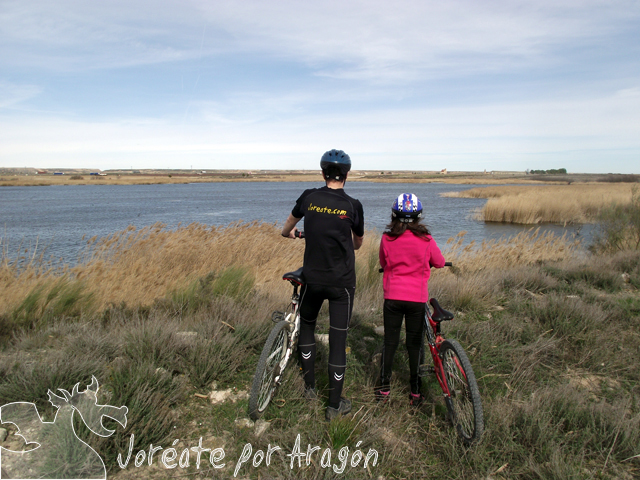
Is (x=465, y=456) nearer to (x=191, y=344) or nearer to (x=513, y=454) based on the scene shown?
(x=513, y=454)

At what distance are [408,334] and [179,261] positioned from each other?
21.4 feet

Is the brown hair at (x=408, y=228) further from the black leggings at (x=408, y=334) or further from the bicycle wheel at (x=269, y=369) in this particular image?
the bicycle wheel at (x=269, y=369)

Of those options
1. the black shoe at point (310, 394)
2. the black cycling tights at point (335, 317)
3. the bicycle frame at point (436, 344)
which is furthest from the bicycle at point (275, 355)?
the bicycle frame at point (436, 344)

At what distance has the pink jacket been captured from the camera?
3523mm

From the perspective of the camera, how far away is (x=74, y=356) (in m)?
3.86

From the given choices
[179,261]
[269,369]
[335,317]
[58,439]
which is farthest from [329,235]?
[179,261]

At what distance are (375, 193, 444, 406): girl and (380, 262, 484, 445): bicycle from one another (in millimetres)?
135

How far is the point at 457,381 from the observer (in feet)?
10.8

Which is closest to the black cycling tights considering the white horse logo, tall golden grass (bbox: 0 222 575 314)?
the white horse logo

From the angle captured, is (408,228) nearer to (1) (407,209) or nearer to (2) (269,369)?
(1) (407,209)

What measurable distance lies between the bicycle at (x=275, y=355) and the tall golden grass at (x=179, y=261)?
3307 millimetres

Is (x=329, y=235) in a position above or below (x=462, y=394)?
above

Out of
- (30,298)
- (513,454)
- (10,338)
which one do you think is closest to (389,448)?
(513,454)

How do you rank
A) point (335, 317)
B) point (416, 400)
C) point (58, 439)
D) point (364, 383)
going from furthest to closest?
point (364, 383) → point (416, 400) → point (335, 317) → point (58, 439)
